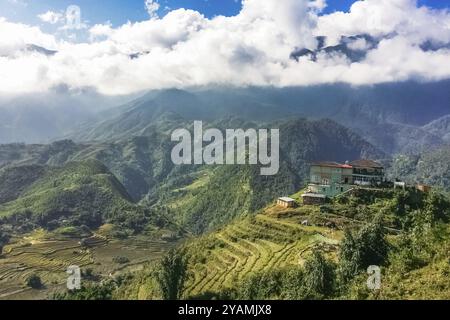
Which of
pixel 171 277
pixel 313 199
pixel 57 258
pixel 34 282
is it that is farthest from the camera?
pixel 57 258

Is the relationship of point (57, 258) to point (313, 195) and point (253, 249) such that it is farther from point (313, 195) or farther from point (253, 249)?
point (253, 249)

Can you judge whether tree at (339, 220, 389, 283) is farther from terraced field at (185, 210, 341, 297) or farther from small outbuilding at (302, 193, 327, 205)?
small outbuilding at (302, 193, 327, 205)

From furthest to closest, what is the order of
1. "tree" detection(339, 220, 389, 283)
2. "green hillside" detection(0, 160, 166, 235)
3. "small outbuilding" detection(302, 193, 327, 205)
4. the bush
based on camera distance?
"green hillside" detection(0, 160, 166, 235) < the bush < "small outbuilding" detection(302, 193, 327, 205) < "tree" detection(339, 220, 389, 283)

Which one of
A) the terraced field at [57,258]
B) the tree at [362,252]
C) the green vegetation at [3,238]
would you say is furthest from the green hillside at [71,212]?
the tree at [362,252]

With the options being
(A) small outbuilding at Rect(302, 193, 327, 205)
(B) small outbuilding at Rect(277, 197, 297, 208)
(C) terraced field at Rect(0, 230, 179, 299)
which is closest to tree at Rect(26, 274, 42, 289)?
(C) terraced field at Rect(0, 230, 179, 299)

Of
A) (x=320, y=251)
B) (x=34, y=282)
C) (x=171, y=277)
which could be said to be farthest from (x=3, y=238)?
(x=320, y=251)

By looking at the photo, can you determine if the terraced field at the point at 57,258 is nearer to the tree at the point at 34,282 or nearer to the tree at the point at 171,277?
the tree at the point at 34,282
